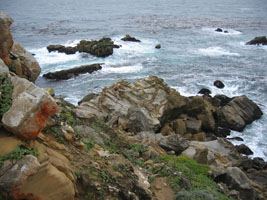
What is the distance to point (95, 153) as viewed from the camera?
936 cm

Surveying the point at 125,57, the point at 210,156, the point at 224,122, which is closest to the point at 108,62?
the point at 125,57

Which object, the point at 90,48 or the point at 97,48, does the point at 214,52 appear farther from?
the point at 90,48

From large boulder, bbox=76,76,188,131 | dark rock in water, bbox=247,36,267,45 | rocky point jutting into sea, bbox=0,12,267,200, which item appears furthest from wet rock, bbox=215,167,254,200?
dark rock in water, bbox=247,36,267,45

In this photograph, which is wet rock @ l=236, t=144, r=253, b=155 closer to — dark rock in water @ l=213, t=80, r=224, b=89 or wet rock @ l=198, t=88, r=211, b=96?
wet rock @ l=198, t=88, r=211, b=96

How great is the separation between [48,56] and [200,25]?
153 ft

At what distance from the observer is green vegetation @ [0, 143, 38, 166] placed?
593 centimetres

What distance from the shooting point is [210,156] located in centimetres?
1557

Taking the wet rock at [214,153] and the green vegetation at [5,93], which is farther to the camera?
the wet rock at [214,153]

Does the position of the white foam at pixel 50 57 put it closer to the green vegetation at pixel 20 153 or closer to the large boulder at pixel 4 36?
the large boulder at pixel 4 36

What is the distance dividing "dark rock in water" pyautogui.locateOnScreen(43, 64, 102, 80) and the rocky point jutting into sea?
17385 millimetres

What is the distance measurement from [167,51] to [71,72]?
20.6m

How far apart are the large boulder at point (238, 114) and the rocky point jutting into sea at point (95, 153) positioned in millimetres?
4404

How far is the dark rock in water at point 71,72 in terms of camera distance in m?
36.7

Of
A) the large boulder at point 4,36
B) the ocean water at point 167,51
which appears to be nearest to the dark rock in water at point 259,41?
the ocean water at point 167,51
